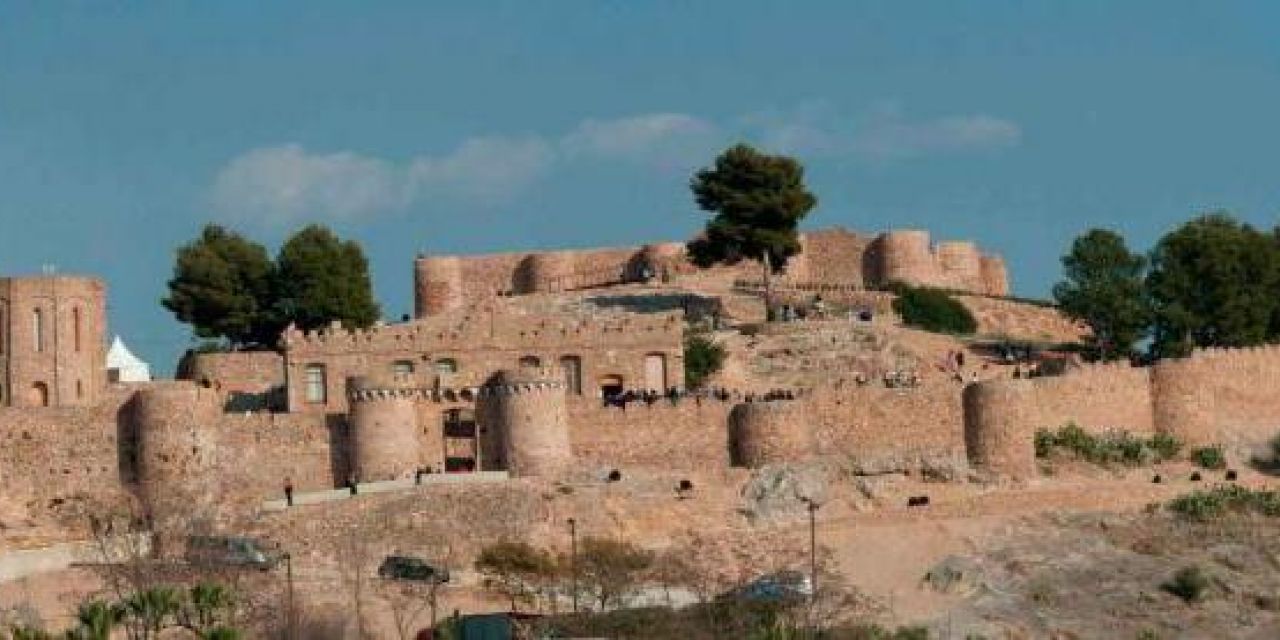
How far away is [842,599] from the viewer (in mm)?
74375

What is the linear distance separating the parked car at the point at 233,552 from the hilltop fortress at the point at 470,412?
3.44m

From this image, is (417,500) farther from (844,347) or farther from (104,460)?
(844,347)

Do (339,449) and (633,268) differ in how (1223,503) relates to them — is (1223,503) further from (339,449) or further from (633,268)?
(633,268)

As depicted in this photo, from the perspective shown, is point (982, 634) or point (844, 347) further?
point (844, 347)

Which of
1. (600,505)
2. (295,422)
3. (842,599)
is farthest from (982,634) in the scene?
(295,422)

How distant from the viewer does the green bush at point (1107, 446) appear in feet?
275

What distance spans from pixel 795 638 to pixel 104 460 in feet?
66.3

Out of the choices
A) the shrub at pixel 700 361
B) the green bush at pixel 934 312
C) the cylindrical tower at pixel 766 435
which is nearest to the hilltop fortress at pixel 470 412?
the cylindrical tower at pixel 766 435

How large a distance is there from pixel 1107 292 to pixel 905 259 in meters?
14.8

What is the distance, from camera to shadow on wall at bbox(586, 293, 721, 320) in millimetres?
97875

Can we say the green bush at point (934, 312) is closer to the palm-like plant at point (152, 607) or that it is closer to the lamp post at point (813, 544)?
the lamp post at point (813, 544)

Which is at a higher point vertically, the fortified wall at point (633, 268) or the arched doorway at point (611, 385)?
the fortified wall at point (633, 268)

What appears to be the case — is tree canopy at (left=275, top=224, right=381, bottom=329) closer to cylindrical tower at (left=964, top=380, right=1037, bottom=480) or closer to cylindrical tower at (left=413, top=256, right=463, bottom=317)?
cylindrical tower at (left=413, top=256, right=463, bottom=317)

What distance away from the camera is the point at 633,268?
4222 inches
